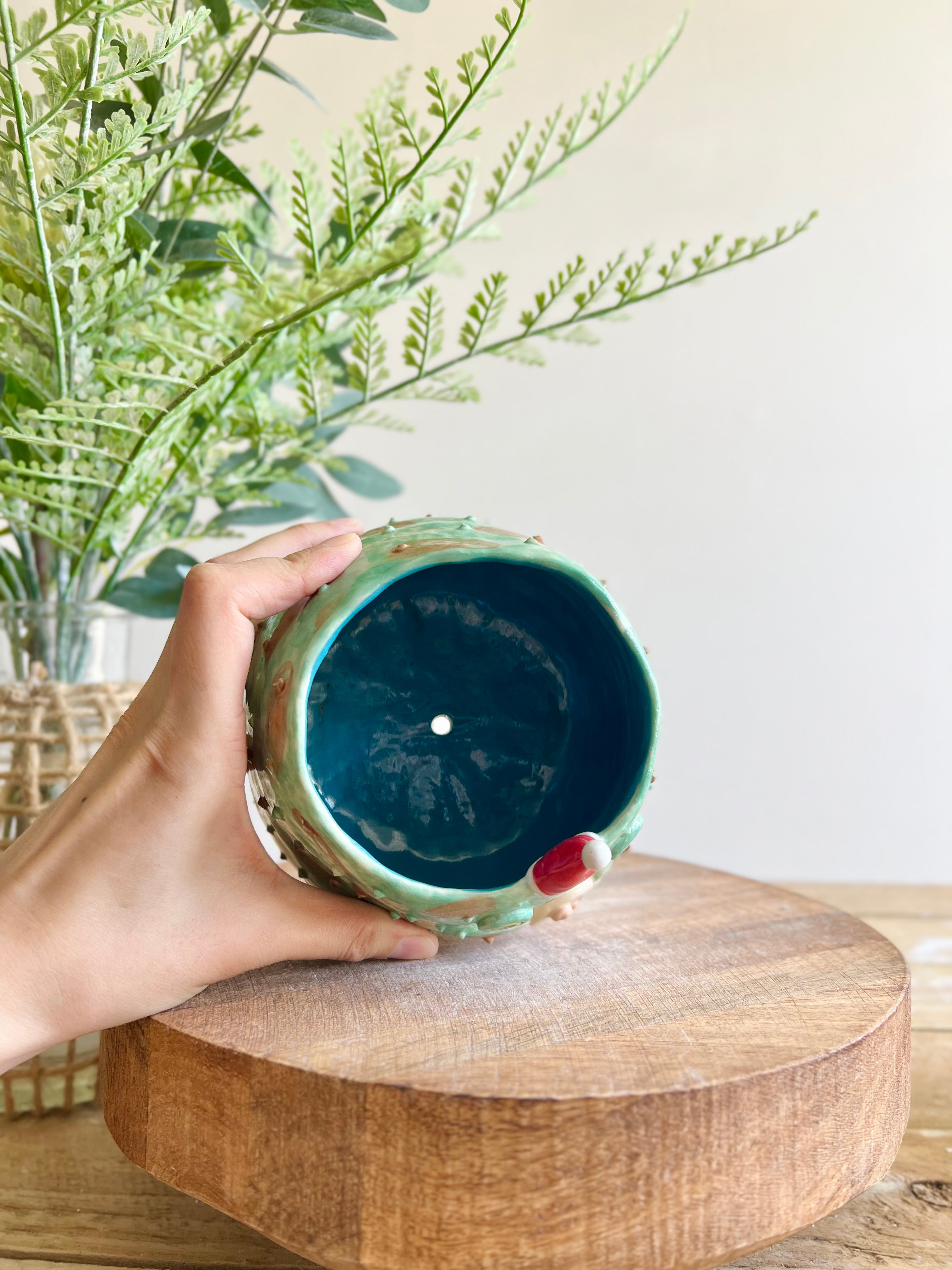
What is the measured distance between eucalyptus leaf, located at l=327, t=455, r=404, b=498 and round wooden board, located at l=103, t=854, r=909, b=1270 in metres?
0.36

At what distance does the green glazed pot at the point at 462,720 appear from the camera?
1.50 ft

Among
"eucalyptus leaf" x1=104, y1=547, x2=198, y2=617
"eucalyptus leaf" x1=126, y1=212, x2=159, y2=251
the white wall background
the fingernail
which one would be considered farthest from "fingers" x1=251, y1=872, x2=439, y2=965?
the white wall background

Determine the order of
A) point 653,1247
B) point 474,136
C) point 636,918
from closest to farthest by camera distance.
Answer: point 653,1247 → point 474,136 → point 636,918

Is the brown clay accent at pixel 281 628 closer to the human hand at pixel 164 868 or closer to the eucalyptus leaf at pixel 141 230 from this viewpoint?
the human hand at pixel 164 868

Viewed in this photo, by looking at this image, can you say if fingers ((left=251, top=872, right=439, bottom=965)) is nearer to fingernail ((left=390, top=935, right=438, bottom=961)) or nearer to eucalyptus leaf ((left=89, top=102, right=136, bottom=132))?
fingernail ((left=390, top=935, right=438, bottom=961))

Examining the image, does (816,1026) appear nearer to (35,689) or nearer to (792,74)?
Answer: (35,689)

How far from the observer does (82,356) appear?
55cm

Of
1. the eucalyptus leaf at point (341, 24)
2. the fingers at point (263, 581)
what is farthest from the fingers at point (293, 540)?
the eucalyptus leaf at point (341, 24)

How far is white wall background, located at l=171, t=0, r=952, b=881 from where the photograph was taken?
105 cm

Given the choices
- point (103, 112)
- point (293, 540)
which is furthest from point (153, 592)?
point (103, 112)

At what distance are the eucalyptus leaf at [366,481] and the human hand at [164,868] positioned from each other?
0.27 metres

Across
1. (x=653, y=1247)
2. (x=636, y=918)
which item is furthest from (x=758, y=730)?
(x=653, y=1247)

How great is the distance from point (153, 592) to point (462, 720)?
8.5 inches

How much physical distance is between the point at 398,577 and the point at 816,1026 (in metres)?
0.26
